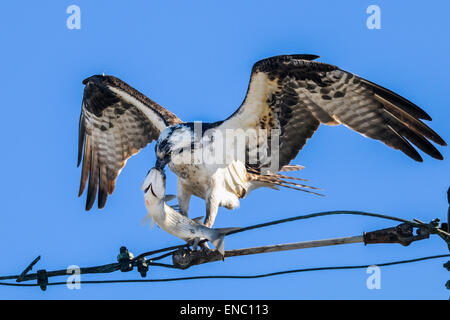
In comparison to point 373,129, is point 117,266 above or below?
below

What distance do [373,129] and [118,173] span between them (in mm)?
3934

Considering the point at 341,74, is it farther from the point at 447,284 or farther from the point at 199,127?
the point at 447,284

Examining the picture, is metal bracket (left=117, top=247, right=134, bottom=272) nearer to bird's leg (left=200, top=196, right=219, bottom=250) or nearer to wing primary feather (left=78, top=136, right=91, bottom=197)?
bird's leg (left=200, top=196, right=219, bottom=250)

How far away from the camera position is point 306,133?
456 inches

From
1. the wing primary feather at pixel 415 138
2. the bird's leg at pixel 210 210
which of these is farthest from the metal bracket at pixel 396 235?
the bird's leg at pixel 210 210

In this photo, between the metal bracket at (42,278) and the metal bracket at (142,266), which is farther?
the metal bracket at (142,266)

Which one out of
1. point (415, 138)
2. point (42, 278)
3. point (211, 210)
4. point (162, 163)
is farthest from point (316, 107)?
point (42, 278)

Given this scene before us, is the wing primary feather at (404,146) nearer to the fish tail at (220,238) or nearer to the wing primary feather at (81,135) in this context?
the fish tail at (220,238)

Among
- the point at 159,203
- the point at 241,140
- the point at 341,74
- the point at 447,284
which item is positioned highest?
the point at 341,74

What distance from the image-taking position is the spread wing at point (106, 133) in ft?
41.2

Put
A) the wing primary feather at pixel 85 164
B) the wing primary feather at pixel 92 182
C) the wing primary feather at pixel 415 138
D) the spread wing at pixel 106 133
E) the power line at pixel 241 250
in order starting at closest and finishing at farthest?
the power line at pixel 241 250, the wing primary feather at pixel 415 138, the wing primary feather at pixel 92 182, the spread wing at pixel 106 133, the wing primary feather at pixel 85 164

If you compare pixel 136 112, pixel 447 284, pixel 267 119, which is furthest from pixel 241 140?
pixel 447 284

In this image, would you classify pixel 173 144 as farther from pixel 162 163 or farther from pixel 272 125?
pixel 272 125

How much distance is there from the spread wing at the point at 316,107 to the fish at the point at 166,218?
2156mm
